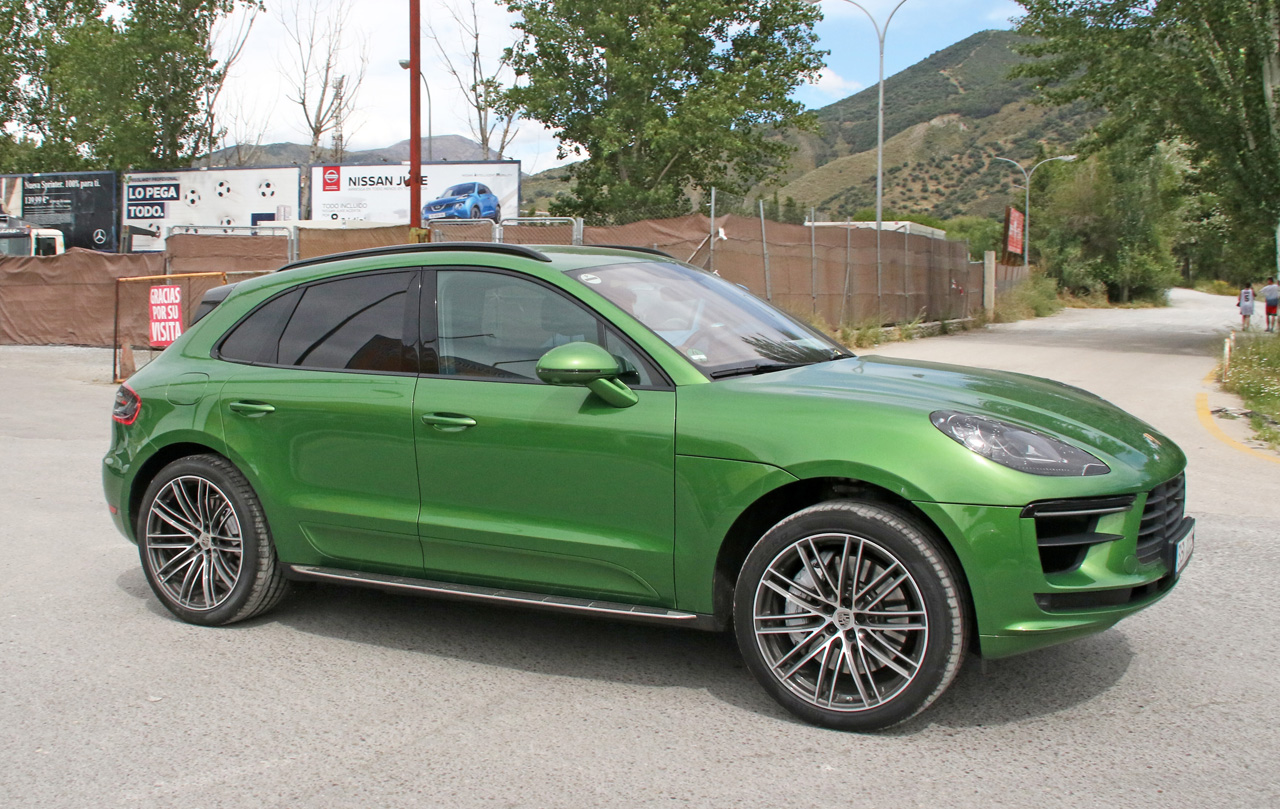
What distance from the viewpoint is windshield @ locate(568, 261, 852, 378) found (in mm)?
4125

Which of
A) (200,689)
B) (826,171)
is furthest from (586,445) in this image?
(826,171)

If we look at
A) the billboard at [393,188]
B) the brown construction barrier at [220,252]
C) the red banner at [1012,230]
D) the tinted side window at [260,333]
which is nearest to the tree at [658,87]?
the billboard at [393,188]

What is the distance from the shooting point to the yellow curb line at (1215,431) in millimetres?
9461

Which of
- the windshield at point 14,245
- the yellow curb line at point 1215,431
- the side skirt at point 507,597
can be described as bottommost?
the side skirt at point 507,597

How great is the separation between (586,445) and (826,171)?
127745 mm

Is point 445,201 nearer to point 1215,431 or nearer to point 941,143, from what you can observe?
point 1215,431

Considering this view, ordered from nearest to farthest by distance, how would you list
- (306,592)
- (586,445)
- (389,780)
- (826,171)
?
1. (389,780)
2. (586,445)
3. (306,592)
4. (826,171)

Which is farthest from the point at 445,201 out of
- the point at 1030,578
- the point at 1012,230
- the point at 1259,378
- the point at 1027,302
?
the point at 1030,578

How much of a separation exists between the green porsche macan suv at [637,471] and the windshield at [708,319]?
0.02m

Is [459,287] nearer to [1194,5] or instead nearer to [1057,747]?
[1057,747]

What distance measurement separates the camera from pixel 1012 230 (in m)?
41.0

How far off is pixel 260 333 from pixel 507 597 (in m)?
1.78

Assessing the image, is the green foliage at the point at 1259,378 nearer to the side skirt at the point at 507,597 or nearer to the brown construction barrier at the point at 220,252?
the side skirt at the point at 507,597

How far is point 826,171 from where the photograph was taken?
12681 centimetres
